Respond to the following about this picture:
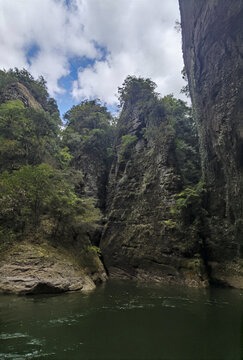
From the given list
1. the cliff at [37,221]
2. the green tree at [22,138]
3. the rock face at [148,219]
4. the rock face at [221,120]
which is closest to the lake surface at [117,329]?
the cliff at [37,221]

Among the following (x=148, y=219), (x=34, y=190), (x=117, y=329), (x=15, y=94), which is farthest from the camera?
(x=15, y=94)

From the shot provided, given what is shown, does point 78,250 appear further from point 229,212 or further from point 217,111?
point 217,111

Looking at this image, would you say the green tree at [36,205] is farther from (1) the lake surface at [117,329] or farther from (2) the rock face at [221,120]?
(2) the rock face at [221,120]

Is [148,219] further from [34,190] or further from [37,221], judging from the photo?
[34,190]

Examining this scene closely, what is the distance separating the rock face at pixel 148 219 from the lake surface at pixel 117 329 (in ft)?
21.4

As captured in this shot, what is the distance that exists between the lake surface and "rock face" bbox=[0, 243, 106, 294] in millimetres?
865

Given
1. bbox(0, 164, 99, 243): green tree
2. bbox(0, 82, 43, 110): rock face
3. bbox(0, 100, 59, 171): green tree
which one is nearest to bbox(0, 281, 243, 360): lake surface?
bbox(0, 164, 99, 243): green tree

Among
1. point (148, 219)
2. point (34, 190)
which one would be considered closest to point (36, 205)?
point (34, 190)

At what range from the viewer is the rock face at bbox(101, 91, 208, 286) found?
14900 millimetres

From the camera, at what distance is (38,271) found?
10.1 m

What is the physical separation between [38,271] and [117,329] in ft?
20.4

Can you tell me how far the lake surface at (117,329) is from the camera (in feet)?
13.1

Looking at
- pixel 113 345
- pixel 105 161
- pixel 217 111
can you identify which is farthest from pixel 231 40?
pixel 105 161

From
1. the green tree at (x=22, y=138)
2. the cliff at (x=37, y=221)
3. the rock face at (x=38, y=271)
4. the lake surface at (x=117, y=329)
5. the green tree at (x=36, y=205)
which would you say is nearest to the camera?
the lake surface at (x=117, y=329)
